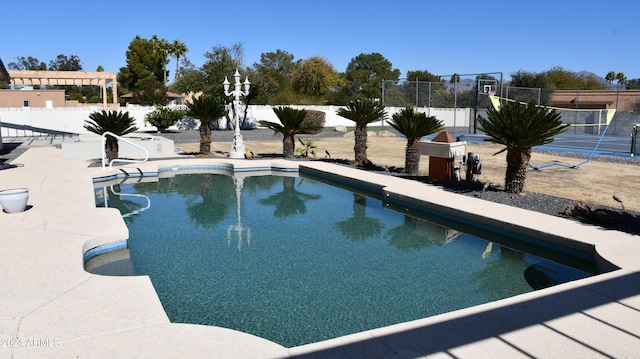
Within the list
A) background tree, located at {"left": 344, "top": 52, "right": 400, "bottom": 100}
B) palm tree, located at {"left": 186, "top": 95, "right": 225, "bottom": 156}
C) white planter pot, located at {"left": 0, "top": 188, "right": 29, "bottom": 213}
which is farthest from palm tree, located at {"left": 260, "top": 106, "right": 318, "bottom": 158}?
background tree, located at {"left": 344, "top": 52, "right": 400, "bottom": 100}

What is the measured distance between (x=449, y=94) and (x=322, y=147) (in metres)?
28.0

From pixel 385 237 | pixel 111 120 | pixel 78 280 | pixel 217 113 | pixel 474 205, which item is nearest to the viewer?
pixel 78 280

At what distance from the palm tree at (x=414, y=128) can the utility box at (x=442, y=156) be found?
0.89 metres

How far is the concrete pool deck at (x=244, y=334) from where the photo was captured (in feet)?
11.7

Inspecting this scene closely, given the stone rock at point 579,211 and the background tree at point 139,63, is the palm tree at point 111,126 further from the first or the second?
the background tree at point 139,63

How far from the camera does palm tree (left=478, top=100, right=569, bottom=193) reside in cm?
972

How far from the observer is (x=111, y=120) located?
49.9 ft

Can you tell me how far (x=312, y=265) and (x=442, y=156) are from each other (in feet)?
19.9

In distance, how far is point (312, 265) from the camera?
6.59m

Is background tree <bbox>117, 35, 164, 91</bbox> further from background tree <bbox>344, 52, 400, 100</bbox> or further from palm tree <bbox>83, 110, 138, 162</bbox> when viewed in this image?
palm tree <bbox>83, 110, 138, 162</bbox>

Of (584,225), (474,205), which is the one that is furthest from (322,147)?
(584,225)

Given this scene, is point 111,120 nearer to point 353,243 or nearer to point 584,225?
point 353,243

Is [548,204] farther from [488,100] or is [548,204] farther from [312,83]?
[312,83]

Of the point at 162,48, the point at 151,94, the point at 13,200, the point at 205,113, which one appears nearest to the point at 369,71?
the point at 162,48
